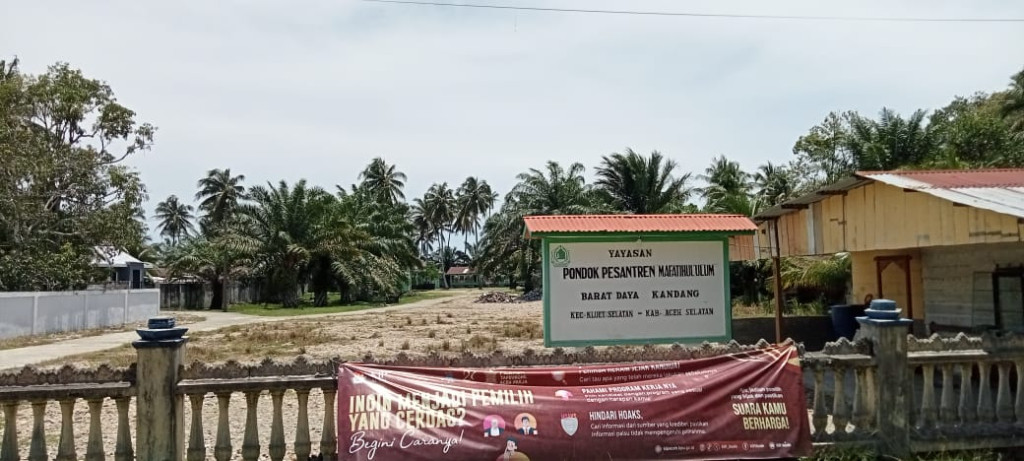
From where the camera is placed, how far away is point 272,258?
1581 inches

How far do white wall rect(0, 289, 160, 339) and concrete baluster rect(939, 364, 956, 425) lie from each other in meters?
23.2

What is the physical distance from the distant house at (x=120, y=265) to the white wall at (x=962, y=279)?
3022cm

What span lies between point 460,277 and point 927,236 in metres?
96.8

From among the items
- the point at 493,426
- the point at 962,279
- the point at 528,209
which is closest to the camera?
the point at 493,426

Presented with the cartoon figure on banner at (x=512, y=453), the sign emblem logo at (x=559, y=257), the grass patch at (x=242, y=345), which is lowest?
the grass patch at (x=242, y=345)

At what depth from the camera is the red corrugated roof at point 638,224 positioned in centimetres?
848

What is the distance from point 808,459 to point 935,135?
24.1 metres

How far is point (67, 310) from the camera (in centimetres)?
2322

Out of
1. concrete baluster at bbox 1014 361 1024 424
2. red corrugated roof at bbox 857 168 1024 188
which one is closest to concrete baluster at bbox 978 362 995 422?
concrete baluster at bbox 1014 361 1024 424

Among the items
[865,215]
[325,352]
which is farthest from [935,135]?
[325,352]

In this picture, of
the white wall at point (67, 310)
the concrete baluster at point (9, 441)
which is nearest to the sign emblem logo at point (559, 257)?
the concrete baluster at point (9, 441)

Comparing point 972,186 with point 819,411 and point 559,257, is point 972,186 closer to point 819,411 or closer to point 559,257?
point 819,411

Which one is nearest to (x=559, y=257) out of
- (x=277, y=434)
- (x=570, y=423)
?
(x=570, y=423)

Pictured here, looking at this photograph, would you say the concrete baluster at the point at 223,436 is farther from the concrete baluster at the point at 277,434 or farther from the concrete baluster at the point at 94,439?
→ the concrete baluster at the point at 94,439
